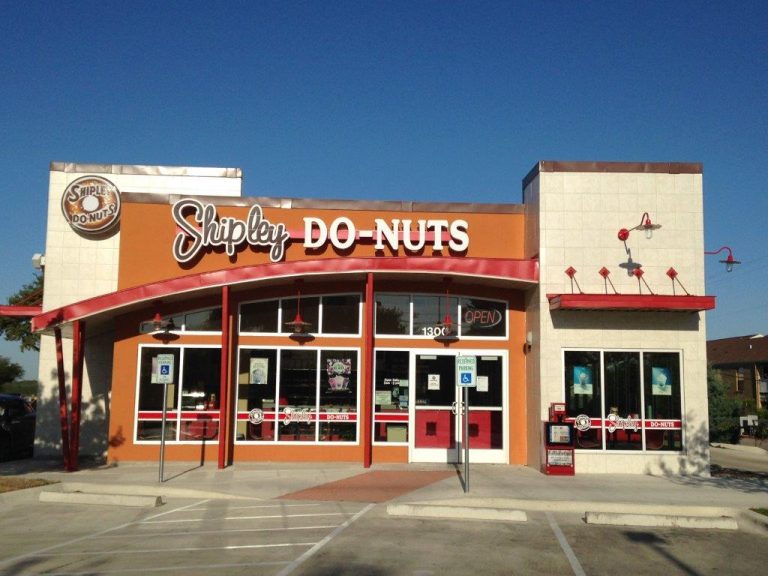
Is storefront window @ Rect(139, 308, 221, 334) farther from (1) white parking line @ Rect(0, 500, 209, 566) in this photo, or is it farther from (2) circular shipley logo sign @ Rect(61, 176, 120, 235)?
(1) white parking line @ Rect(0, 500, 209, 566)

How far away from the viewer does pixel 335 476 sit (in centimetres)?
1680

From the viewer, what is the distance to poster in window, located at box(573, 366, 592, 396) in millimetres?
17484

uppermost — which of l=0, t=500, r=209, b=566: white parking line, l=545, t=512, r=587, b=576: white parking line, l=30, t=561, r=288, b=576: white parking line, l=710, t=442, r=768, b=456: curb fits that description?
l=30, t=561, r=288, b=576: white parking line

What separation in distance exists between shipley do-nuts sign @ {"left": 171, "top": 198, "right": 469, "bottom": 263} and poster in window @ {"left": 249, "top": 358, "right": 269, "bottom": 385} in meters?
2.50

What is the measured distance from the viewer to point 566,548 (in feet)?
34.3

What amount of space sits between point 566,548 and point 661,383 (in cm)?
810

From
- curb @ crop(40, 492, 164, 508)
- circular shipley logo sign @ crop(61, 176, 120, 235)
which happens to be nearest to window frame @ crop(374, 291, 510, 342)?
curb @ crop(40, 492, 164, 508)

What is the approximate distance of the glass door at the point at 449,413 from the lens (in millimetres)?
18875

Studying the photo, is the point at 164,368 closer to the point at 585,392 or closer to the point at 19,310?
the point at 19,310

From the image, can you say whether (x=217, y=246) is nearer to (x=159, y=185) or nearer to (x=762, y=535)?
(x=159, y=185)

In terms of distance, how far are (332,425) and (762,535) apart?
33.0ft

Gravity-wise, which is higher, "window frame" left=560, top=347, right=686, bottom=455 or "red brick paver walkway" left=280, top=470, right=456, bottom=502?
"window frame" left=560, top=347, right=686, bottom=455

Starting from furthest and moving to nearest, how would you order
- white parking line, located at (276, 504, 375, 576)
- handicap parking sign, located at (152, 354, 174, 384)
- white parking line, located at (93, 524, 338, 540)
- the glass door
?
1. the glass door
2. handicap parking sign, located at (152, 354, 174, 384)
3. white parking line, located at (93, 524, 338, 540)
4. white parking line, located at (276, 504, 375, 576)

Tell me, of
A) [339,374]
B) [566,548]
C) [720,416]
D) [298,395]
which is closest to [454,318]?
A: [339,374]
